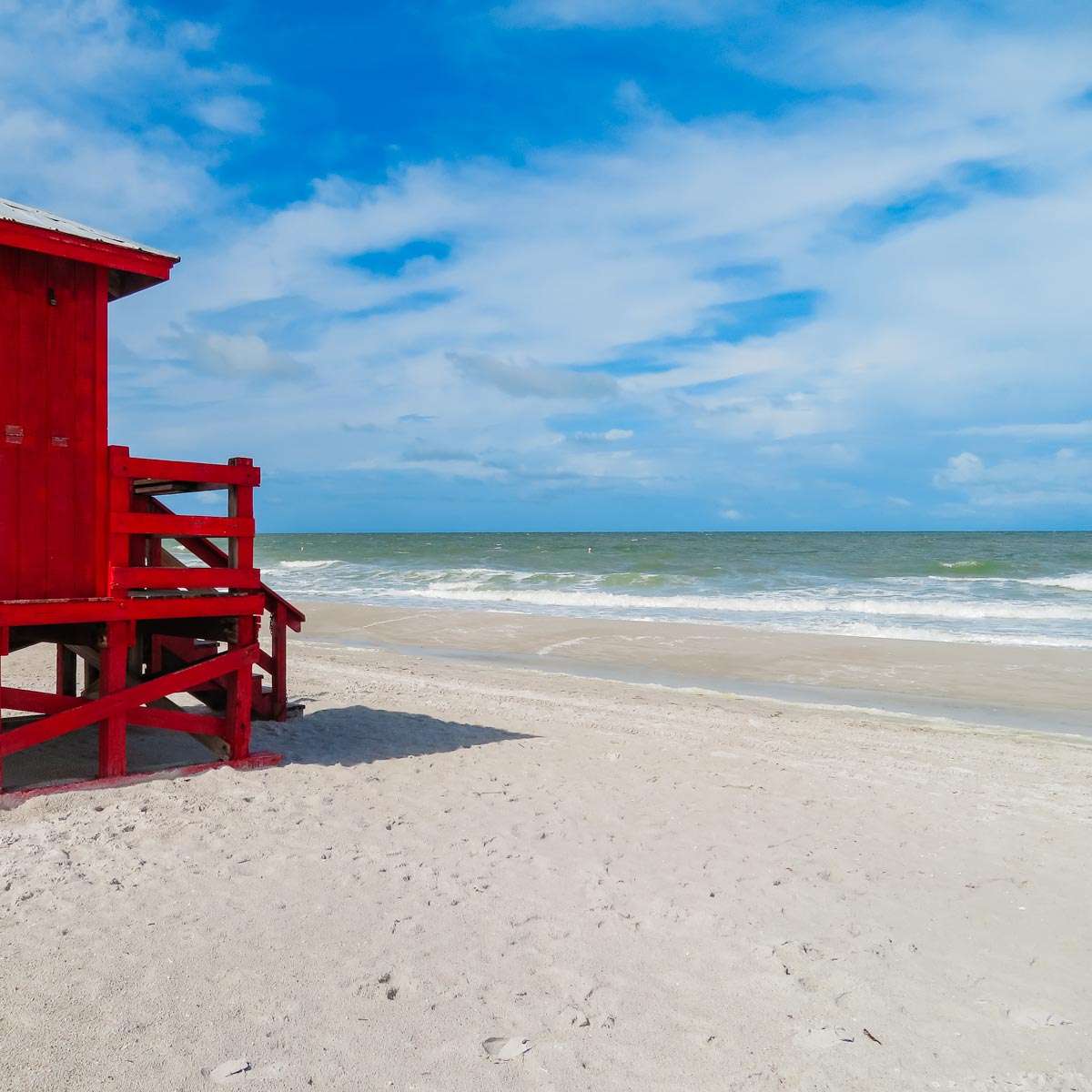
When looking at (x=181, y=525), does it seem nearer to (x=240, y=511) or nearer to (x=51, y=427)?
(x=240, y=511)

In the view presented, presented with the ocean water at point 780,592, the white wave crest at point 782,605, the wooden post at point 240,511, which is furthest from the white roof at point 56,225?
the white wave crest at point 782,605

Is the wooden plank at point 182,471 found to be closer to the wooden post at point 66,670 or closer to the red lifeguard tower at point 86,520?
the red lifeguard tower at point 86,520

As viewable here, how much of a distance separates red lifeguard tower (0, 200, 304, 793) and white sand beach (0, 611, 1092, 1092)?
660 mm

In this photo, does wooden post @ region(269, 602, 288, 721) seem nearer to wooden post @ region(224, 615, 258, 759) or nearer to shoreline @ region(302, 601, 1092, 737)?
wooden post @ region(224, 615, 258, 759)

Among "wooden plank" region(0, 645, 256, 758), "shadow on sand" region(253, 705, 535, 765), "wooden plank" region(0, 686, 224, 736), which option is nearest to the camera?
"wooden plank" region(0, 645, 256, 758)

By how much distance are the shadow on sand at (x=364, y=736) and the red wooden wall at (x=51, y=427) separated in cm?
234

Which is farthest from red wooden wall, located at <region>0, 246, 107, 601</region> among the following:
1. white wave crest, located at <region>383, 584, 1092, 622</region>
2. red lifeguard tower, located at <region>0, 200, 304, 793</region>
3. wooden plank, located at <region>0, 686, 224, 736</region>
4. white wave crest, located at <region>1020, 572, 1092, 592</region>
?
white wave crest, located at <region>1020, 572, 1092, 592</region>

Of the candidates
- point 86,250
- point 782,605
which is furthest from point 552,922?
point 782,605

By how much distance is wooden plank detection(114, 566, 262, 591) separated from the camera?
21.6 feet

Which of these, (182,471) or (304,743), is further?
(304,743)

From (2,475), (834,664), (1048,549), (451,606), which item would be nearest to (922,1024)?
(2,475)

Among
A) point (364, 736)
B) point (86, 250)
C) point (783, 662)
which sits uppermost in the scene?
point (86, 250)

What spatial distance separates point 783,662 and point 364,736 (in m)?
9.27

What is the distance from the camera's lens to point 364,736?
344 inches
